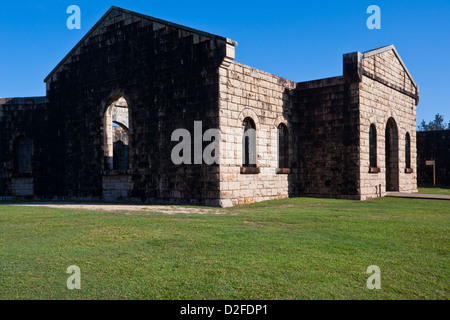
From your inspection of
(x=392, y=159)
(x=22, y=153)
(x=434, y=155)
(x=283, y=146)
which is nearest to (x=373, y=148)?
(x=392, y=159)

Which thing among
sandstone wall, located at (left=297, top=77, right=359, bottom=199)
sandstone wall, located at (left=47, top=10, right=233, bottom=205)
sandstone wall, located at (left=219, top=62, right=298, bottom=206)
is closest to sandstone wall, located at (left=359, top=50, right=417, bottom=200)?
sandstone wall, located at (left=297, top=77, right=359, bottom=199)

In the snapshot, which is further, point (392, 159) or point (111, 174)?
point (392, 159)

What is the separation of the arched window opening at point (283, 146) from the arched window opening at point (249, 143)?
1781 millimetres

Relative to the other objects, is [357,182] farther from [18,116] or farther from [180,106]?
[18,116]

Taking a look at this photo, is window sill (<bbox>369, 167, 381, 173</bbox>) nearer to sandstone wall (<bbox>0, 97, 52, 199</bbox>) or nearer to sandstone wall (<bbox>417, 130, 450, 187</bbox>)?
sandstone wall (<bbox>417, 130, 450, 187</bbox>)

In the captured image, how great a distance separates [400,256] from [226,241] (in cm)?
229

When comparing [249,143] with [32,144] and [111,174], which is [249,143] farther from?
[32,144]

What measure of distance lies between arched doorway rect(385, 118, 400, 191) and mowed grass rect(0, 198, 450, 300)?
9.32 metres

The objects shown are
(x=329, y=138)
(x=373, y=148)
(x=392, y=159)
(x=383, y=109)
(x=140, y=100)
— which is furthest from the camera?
(x=392, y=159)

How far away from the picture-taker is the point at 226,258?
4.81 metres

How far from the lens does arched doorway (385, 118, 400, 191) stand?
16859 mm

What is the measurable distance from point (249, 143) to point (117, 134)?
40.0ft

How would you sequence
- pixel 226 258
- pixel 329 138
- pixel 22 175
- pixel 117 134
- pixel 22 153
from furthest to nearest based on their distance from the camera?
pixel 117 134 → pixel 22 153 → pixel 22 175 → pixel 329 138 → pixel 226 258

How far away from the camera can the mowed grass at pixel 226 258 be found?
369 cm
